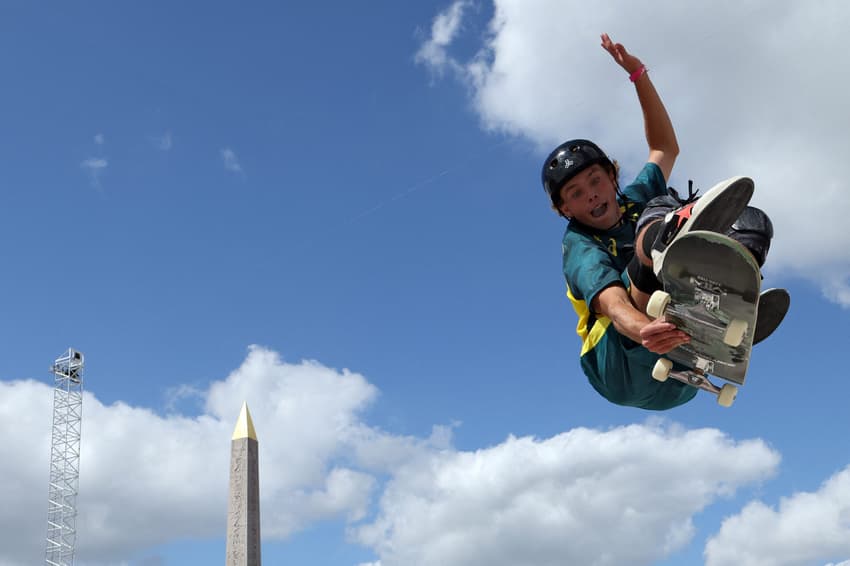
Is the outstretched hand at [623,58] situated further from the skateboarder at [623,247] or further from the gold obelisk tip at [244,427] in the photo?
the gold obelisk tip at [244,427]

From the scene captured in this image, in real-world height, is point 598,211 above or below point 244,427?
below

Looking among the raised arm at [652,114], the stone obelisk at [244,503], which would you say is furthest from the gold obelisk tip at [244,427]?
the raised arm at [652,114]

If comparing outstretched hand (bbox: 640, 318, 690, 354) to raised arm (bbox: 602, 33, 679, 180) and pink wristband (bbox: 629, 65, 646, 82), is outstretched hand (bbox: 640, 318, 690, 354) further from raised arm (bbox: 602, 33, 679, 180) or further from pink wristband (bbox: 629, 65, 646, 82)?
pink wristband (bbox: 629, 65, 646, 82)

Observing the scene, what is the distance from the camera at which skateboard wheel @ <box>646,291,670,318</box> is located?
194 inches

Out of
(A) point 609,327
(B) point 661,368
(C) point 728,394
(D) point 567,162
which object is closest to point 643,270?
(B) point 661,368

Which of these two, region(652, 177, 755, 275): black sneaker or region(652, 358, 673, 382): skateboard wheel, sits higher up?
region(652, 177, 755, 275): black sneaker

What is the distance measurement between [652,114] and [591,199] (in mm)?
1536

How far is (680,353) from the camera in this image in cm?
530

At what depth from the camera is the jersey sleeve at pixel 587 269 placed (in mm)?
5688

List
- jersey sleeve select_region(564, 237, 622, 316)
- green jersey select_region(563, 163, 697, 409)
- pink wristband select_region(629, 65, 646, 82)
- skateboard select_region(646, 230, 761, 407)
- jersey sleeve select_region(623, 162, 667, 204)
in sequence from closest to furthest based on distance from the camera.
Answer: skateboard select_region(646, 230, 761, 407) < jersey sleeve select_region(564, 237, 622, 316) < green jersey select_region(563, 163, 697, 409) < jersey sleeve select_region(623, 162, 667, 204) < pink wristband select_region(629, 65, 646, 82)

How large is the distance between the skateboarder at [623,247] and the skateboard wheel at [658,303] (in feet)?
0.33

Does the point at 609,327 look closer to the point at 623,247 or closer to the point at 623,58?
the point at 623,247

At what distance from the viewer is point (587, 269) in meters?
5.84

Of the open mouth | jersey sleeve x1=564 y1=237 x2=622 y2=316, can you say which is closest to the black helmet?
the open mouth
